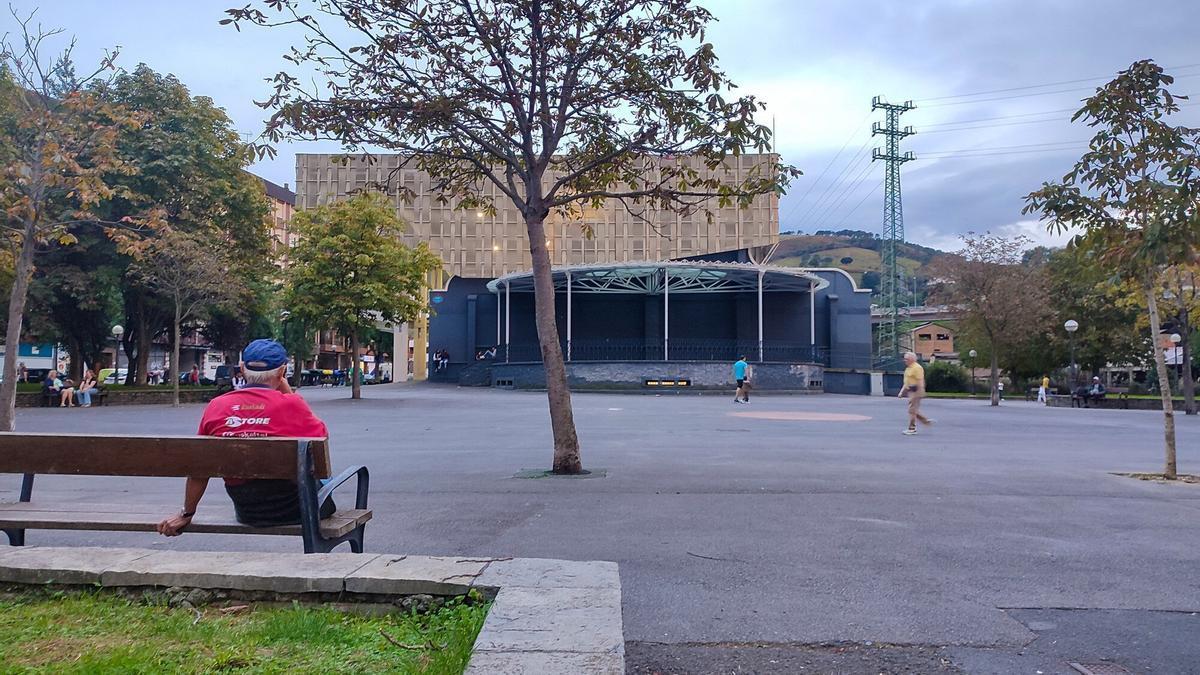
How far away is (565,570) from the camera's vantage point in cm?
371

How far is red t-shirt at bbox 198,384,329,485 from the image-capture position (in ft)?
14.8

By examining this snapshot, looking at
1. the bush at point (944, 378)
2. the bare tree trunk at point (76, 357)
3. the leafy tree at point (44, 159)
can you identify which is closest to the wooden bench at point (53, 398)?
the bare tree trunk at point (76, 357)

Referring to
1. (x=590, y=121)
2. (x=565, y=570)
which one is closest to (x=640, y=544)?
(x=565, y=570)

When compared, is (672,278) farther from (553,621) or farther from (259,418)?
(553,621)

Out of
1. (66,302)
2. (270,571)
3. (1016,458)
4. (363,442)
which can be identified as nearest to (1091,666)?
(270,571)

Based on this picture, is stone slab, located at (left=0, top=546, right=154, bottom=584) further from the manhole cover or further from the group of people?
the group of people

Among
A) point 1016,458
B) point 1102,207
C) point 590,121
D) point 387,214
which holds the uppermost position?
point 387,214

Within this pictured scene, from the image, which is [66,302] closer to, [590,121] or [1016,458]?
[590,121]

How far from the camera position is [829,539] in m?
6.05

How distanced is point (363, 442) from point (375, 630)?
11085 millimetres

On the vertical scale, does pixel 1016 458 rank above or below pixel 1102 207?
below

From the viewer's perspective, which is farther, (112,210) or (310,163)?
(310,163)

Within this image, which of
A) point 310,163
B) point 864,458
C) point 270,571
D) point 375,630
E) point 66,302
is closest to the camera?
point 375,630

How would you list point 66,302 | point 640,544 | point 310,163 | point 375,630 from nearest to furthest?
1. point 375,630
2. point 640,544
3. point 66,302
4. point 310,163
